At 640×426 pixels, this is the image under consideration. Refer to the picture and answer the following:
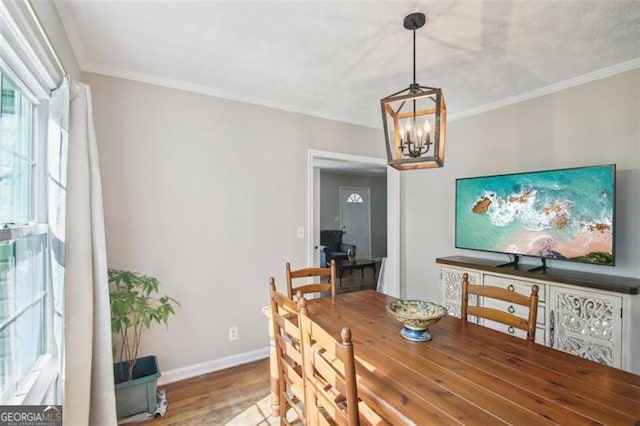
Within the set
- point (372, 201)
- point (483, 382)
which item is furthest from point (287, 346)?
point (372, 201)

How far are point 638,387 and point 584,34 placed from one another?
1962 millimetres

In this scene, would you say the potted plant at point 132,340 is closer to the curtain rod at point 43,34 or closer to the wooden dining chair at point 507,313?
the curtain rod at point 43,34

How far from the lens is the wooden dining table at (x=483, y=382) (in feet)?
2.96

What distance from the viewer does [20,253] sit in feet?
4.54

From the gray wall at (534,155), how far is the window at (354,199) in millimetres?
4404

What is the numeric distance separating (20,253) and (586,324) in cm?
336

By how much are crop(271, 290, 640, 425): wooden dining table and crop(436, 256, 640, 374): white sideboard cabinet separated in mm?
1143

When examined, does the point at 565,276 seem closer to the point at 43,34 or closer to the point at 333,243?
the point at 43,34

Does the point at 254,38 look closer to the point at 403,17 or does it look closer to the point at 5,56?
the point at 403,17

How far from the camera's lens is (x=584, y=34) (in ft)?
6.10

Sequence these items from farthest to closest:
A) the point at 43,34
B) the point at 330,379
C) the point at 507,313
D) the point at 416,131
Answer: the point at 507,313 → the point at 416,131 → the point at 43,34 → the point at 330,379

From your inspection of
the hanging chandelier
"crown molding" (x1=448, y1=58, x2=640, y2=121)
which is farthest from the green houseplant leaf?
"crown molding" (x1=448, y1=58, x2=640, y2=121)

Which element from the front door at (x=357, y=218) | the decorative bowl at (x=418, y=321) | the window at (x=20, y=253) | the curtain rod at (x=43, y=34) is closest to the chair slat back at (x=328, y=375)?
the decorative bowl at (x=418, y=321)

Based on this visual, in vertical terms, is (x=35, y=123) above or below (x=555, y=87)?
below
